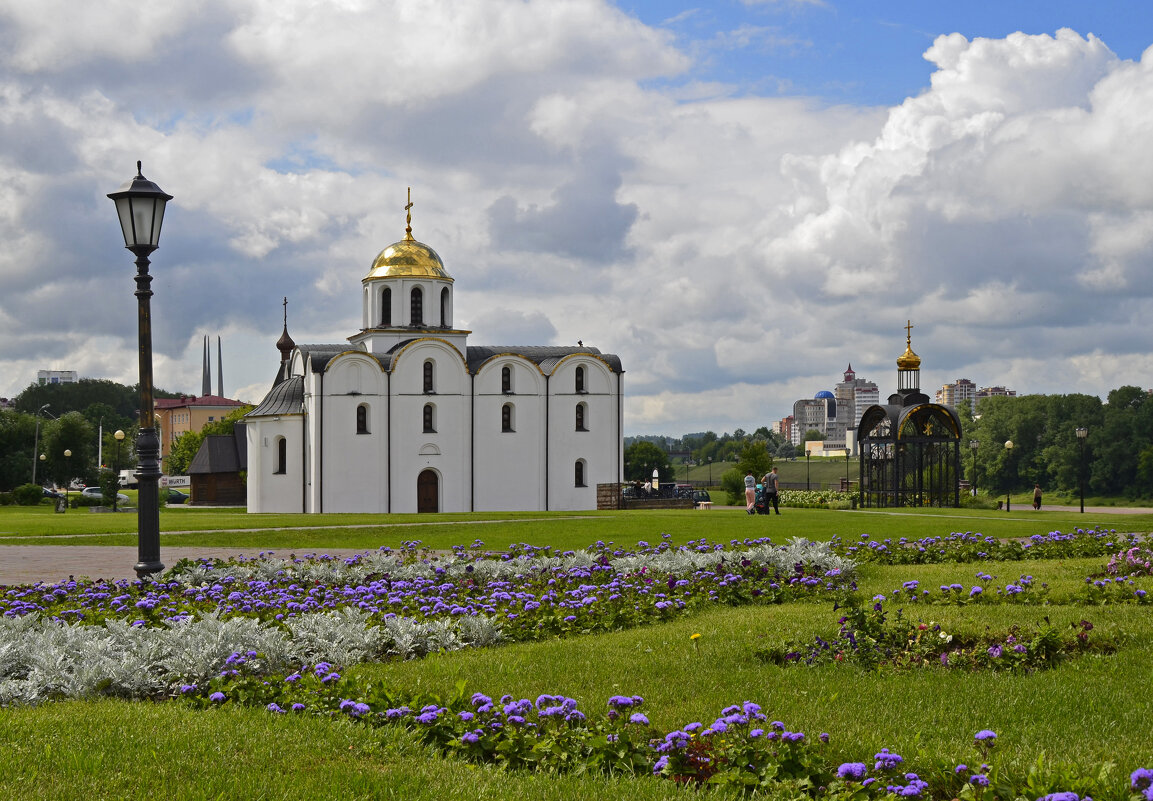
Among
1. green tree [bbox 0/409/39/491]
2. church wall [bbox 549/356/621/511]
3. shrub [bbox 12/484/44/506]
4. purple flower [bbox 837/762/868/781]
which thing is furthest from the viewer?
green tree [bbox 0/409/39/491]

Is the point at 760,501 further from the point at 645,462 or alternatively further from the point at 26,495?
the point at 645,462

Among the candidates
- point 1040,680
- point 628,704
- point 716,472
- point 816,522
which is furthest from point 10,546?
point 716,472

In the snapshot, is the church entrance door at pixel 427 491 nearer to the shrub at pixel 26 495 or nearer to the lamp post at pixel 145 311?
the shrub at pixel 26 495

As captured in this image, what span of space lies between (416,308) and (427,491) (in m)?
7.82

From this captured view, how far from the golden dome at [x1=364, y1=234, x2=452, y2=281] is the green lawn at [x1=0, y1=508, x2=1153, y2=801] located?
119 feet

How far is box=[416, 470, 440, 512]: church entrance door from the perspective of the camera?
43125mm

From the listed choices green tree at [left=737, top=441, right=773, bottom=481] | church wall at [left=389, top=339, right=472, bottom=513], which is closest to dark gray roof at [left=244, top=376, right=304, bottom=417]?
church wall at [left=389, top=339, right=472, bottom=513]

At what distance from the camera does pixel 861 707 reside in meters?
6.19

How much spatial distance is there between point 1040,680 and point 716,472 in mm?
102172

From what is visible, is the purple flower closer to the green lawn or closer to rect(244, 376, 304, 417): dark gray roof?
the green lawn

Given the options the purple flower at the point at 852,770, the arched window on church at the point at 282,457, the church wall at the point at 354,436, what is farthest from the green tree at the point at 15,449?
the purple flower at the point at 852,770

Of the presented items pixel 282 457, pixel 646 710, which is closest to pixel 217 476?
pixel 282 457

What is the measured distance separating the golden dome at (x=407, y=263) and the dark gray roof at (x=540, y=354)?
11.6ft

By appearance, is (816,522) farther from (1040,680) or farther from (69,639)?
(69,639)
